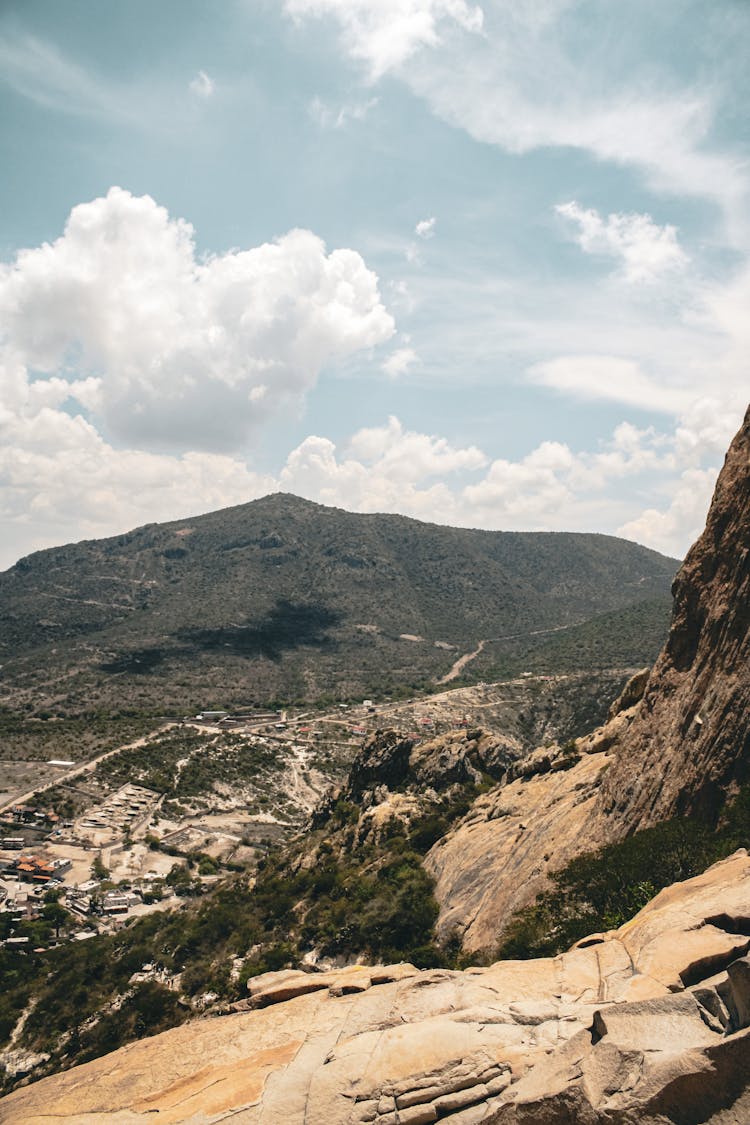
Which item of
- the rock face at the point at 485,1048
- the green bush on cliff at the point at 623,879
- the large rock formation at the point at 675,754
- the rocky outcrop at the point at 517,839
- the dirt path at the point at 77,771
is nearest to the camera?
the rock face at the point at 485,1048

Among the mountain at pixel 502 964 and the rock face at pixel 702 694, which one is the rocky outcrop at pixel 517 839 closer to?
the mountain at pixel 502 964

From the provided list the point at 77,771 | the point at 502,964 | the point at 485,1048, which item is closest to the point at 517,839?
the point at 502,964

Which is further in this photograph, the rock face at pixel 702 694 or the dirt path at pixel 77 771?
the dirt path at pixel 77 771

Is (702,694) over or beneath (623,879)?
over

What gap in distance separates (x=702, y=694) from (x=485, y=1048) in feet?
53.4

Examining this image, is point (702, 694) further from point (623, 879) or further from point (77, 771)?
point (77, 771)

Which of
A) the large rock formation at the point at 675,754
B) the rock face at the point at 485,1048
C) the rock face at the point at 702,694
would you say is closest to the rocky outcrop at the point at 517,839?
the large rock formation at the point at 675,754

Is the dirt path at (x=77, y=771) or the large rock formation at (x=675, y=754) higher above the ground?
the large rock formation at (x=675, y=754)

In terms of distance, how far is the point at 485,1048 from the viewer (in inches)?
408

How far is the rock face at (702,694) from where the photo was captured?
67.3 feet

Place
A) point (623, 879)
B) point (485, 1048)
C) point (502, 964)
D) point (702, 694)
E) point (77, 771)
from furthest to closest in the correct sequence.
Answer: point (77, 771)
point (702, 694)
point (623, 879)
point (502, 964)
point (485, 1048)

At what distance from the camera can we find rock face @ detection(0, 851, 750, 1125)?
320 inches

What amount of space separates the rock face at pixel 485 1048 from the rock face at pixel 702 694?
19.2 ft

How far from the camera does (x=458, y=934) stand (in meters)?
26.8
